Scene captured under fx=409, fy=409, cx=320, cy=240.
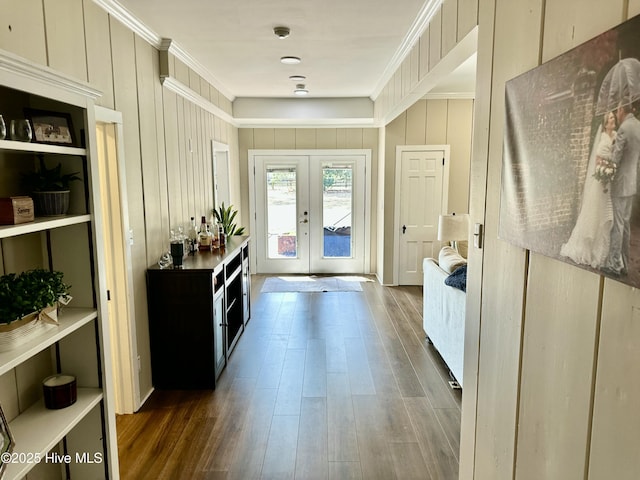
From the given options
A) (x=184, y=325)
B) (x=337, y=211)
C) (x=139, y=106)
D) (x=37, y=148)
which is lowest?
(x=184, y=325)

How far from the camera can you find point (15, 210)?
1.46m

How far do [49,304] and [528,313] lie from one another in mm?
1780

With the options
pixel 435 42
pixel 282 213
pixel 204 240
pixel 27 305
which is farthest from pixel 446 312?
pixel 282 213

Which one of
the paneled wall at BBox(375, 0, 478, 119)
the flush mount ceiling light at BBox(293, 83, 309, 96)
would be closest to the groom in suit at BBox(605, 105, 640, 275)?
the paneled wall at BBox(375, 0, 478, 119)

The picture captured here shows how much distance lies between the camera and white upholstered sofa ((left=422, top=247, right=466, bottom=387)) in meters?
3.04

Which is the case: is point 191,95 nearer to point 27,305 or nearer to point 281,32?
point 281,32

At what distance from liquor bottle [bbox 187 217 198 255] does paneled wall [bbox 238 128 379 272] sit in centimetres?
277

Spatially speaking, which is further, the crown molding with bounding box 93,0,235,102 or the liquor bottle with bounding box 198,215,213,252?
the liquor bottle with bounding box 198,215,213,252

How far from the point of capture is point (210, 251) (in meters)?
3.90

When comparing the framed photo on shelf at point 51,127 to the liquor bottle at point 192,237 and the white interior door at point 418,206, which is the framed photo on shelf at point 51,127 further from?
the white interior door at point 418,206

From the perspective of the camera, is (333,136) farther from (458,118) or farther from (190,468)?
(190,468)

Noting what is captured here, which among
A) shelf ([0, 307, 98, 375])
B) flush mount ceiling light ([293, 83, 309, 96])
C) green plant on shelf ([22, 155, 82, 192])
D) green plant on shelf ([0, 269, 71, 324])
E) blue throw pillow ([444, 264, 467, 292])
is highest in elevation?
flush mount ceiling light ([293, 83, 309, 96])

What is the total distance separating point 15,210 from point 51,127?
373 mm

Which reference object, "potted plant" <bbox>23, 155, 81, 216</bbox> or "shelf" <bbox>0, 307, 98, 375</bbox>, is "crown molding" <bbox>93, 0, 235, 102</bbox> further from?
"shelf" <bbox>0, 307, 98, 375</bbox>
